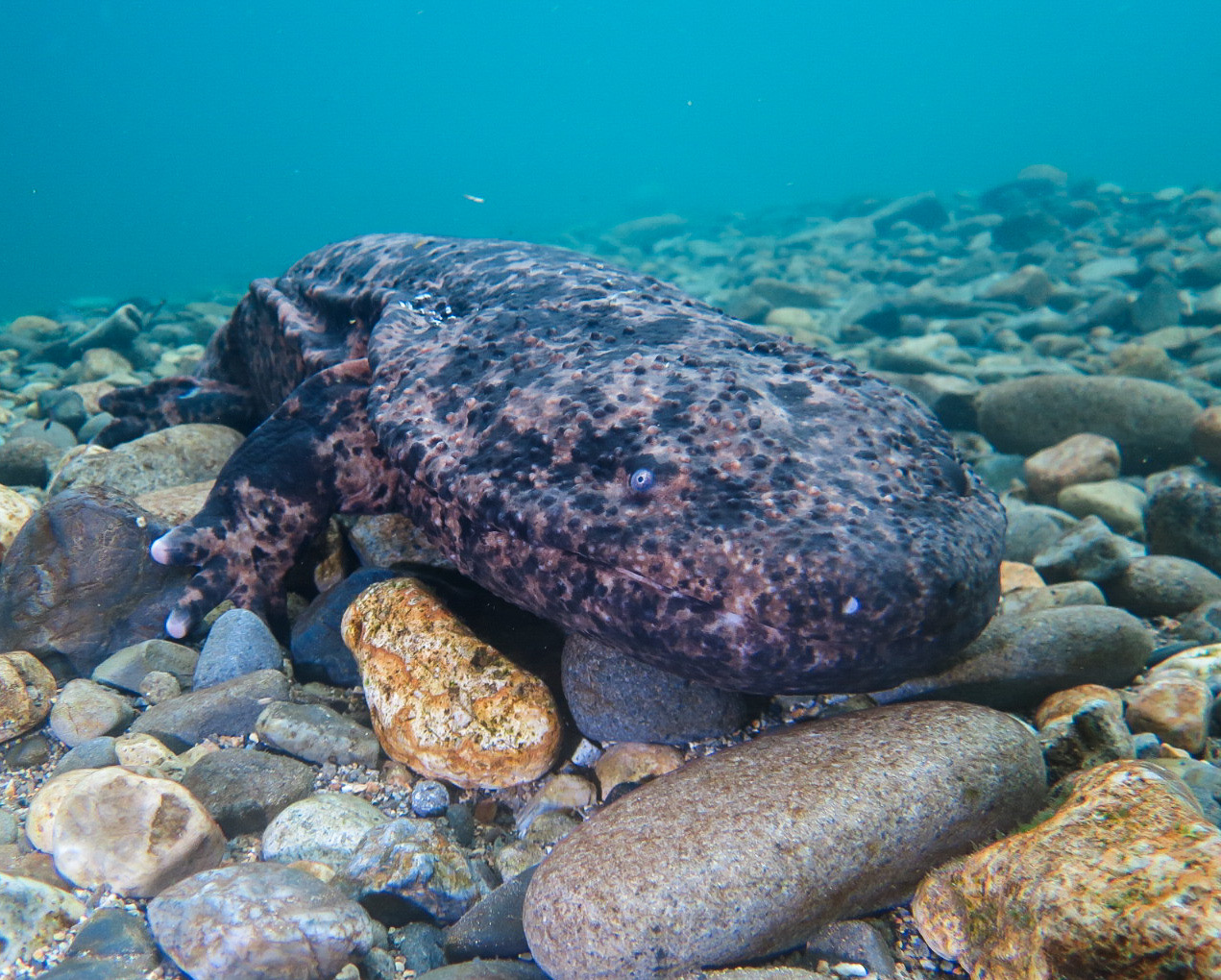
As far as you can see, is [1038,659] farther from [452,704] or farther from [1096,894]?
[452,704]

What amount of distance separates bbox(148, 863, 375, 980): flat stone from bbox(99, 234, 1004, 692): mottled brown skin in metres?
1.06

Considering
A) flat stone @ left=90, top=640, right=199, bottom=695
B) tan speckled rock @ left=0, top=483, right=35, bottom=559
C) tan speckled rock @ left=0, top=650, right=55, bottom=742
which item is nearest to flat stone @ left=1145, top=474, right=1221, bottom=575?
flat stone @ left=90, top=640, right=199, bottom=695

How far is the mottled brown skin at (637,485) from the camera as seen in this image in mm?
2125

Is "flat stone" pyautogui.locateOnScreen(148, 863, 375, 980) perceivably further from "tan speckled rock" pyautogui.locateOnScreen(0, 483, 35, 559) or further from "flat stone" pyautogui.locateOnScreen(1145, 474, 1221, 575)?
"flat stone" pyautogui.locateOnScreen(1145, 474, 1221, 575)

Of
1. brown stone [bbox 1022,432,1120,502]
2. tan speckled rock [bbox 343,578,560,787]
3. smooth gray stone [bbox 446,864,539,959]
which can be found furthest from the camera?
brown stone [bbox 1022,432,1120,502]

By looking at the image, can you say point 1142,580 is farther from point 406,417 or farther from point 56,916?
point 56,916

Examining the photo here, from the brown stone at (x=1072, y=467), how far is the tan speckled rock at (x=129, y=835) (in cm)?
584

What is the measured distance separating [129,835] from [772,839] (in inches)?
69.6

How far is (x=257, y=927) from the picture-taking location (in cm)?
176

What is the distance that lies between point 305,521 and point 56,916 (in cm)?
172

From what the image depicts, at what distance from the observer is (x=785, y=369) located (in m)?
2.83

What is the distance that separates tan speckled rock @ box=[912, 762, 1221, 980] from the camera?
1414 mm

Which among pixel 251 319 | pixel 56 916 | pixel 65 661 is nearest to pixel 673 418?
pixel 56 916

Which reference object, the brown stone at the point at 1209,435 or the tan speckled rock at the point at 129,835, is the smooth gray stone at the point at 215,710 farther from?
the brown stone at the point at 1209,435
